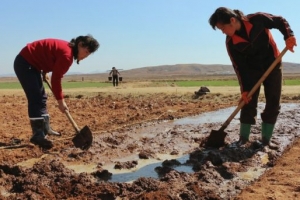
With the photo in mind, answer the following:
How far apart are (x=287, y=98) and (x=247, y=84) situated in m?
→ 7.76

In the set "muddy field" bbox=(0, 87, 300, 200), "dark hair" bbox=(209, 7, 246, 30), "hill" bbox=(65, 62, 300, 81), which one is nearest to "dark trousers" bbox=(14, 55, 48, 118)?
"muddy field" bbox=(0, 87, 300, 200)

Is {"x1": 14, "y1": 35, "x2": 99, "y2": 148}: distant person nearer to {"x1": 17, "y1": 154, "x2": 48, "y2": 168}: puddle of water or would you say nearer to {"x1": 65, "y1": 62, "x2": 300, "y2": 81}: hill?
{"x1": 17, "y1": 154, "x2": 48, "y2": 168}: puddle of water

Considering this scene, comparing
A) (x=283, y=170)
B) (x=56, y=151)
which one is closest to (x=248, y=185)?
(x=283, y=170)

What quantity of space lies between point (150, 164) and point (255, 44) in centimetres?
200

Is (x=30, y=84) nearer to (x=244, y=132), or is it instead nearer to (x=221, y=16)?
(x=221, y=16)

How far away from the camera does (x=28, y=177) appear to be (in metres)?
3.74

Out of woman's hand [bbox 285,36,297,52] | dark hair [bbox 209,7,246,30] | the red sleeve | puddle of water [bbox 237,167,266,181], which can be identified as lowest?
puddle of water [bbox 237,167,266,181]

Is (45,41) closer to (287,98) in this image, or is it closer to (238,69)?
(238,69)

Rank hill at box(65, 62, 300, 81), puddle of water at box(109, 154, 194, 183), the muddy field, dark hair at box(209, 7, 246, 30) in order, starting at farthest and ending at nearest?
hill at box(65, 62, 300, 81) → dark hair at box(209, 7, 246, 30) → puddle of water at box(109, 154, 194, 183) → the muddy field

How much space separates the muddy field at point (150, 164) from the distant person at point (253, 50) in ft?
1.30

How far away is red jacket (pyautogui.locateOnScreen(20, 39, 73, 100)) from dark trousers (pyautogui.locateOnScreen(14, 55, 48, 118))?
8 centimetres

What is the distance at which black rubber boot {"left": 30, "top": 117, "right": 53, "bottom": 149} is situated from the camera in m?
5.14

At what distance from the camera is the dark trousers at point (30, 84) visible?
16.9ft

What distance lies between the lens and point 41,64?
5.20 metres
